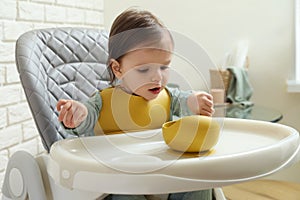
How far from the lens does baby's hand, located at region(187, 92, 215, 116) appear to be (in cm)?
90

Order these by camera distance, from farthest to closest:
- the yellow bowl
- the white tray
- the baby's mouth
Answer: the baby's mouth
the yellow bowl
the white tray

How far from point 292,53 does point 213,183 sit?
1.44 m

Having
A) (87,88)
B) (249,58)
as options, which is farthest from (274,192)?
(87,88)

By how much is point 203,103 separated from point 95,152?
25 centimetres

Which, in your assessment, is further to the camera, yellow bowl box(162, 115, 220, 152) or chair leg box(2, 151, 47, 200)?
chair leg box(2, 151, 47, 200)

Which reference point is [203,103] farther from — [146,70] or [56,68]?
[56,68]

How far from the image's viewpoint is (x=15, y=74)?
1.50m

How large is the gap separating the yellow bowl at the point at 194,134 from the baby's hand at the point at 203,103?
12 cm

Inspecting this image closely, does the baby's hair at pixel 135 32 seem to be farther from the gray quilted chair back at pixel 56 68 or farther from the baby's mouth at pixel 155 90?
the gray quilted chair back at pixel 56 68

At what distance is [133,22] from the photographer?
0.87m

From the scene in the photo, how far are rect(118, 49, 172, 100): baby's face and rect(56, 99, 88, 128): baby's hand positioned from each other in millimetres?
110

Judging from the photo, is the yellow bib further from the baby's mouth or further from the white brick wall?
the white brick wall

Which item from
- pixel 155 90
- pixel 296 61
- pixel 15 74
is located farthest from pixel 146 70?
pixel 296 61

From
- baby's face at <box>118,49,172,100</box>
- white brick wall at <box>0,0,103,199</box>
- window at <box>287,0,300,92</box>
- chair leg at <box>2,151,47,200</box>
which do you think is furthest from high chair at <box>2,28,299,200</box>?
window at <box>287,0,300,92</box>
